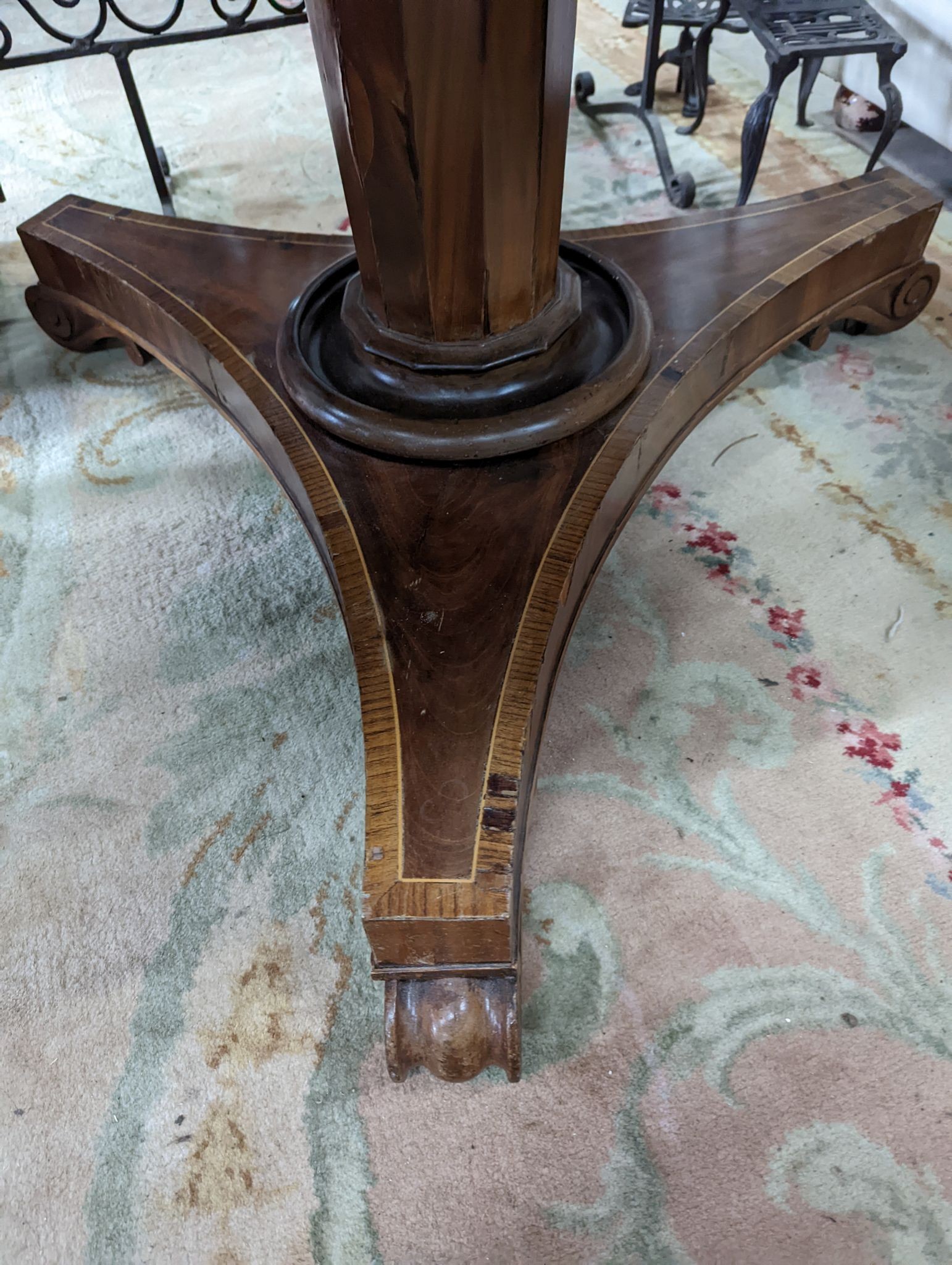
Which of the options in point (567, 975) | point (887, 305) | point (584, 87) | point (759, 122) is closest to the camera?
point (567, 975)

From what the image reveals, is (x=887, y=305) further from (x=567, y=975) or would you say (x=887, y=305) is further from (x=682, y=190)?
(x=567, y=975)

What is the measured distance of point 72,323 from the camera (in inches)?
43.9

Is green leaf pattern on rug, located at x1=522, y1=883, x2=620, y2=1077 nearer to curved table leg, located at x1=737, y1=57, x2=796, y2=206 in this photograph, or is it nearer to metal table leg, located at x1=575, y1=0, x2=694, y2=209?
curved table leg, located at x1=737, y1=57, x2=796, y2=206

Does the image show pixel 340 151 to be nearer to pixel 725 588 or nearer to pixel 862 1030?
pixel 725 588

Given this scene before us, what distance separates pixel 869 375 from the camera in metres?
1.10

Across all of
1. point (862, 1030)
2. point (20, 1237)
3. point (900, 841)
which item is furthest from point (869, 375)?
point (20, 1237)

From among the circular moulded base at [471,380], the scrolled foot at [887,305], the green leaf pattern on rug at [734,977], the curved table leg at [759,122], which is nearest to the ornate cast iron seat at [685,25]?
the curved table leg at [759,122]

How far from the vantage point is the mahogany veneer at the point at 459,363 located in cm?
57

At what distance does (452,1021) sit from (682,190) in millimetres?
1211

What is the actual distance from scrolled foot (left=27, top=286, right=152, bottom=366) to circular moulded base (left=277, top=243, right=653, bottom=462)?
36 centimetres

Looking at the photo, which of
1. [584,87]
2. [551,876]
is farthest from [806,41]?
[551,876]

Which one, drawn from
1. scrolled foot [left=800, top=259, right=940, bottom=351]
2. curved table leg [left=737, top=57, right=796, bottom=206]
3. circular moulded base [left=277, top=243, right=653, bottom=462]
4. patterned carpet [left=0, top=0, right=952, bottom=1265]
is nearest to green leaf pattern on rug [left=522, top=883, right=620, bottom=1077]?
patterned carpet [left=0, top=0, right=952, bottom=1265]

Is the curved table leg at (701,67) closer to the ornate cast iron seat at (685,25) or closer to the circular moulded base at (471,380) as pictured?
the ornate cast iron seat at (685,25)

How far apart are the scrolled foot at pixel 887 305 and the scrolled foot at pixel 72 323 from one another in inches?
29.9
